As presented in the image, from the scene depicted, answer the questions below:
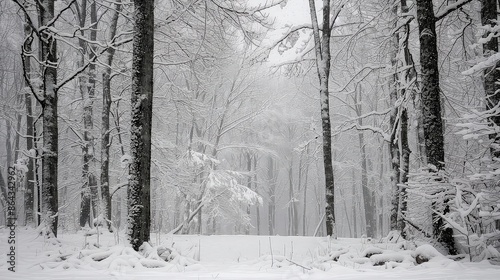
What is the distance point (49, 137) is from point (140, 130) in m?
2.76

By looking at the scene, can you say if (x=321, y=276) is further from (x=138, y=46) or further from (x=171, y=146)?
(x=171, y=146)

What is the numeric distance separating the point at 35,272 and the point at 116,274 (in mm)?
1117

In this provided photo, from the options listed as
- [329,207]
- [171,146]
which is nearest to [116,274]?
[329,207]

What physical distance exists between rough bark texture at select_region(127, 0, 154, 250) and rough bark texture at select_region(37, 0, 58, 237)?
233 cm

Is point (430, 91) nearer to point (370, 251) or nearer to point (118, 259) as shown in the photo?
point (370, 251)

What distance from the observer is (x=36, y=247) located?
538 centimetres

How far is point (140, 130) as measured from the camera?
5027mm

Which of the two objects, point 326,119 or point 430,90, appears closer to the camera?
point 430,90

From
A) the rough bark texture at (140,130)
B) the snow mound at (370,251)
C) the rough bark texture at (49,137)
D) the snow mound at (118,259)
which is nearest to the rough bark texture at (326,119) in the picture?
the snow mound at (370,251)

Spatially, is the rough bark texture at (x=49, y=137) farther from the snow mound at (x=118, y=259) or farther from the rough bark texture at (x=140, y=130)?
the rough bark texture at (x=140, y=130)

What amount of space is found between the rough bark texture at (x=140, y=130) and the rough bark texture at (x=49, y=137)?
233 cm

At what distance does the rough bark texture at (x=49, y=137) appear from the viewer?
6.26 meters

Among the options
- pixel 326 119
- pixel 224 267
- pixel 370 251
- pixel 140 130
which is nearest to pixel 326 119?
pixel 326 119

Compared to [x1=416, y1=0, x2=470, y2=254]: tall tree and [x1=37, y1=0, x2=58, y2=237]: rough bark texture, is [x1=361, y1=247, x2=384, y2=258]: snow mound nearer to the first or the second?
[x1=416, y1=0, x2=470, y2=254]: tall tree
